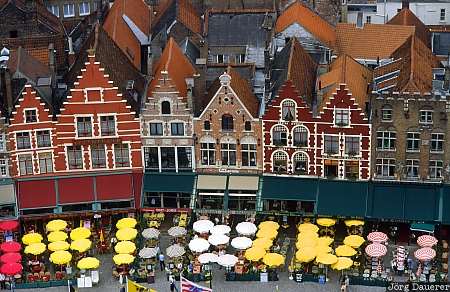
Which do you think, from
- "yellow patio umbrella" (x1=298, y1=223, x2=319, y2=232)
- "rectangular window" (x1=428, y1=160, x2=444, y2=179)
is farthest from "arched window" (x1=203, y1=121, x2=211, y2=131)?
"rectangular window" (x1=428, y1=160, x2=444, y2=179)

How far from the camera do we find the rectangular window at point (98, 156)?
105688 millimetres

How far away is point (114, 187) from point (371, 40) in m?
31.0

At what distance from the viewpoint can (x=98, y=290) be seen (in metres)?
97.1

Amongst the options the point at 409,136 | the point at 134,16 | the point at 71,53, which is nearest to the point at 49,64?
the point at 71,53

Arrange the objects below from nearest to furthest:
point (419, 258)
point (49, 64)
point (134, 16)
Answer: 1. point (419, 258)
2. point (49, 64)
3. point (134, 16)

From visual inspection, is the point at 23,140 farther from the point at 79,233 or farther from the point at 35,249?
the point at 35,249

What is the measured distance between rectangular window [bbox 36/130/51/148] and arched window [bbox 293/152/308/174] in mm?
22731

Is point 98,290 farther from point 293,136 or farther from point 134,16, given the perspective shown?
point 134,16

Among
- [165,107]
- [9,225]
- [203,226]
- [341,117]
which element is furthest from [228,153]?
[9,225]

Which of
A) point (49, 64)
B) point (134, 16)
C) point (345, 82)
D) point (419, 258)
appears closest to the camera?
point (419, 258)

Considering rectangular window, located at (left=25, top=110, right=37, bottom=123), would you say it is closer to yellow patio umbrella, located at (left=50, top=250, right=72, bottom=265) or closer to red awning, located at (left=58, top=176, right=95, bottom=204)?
red awning, located at (left=58, top=176, right=95, bottom=204)

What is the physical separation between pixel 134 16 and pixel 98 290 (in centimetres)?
3701

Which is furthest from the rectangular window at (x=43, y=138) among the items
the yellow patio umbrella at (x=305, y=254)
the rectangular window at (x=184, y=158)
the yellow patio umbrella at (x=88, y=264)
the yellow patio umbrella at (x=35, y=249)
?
the yellow patio umbrella at (x=305, y=254)

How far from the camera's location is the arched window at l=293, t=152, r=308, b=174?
104250mm
